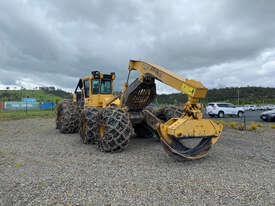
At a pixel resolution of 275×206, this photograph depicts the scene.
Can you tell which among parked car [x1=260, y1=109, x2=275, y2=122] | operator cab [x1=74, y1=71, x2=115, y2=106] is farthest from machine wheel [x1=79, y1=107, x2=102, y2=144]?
parked car [x1=260, y1=109, x2=275, y2=122]

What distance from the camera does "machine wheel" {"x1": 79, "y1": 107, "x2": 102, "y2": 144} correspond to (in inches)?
250

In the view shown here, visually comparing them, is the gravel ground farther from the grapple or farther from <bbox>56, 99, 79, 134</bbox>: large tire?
<bbox>56, 99, 79, 134</bbox>: large tire

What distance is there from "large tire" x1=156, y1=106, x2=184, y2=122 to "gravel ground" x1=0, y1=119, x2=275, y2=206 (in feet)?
4.51

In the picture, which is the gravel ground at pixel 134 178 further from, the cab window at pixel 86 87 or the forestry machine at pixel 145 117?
the cab window at pixel 86 87

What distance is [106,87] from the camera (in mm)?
8375

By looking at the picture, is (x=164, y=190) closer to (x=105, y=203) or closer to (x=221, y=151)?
(x=105, y=203)

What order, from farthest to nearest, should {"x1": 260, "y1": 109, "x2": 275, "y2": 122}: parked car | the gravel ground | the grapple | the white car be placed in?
1. the white car
2. {"x1": 260, "y1": 109, "x2": 275, "y2": 122}: parked car
3. the grapple
4. the gravel ground

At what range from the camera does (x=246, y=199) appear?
2854mm

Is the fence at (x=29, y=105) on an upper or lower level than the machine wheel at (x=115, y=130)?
upper

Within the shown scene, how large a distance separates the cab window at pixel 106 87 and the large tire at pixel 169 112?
2.52 metres

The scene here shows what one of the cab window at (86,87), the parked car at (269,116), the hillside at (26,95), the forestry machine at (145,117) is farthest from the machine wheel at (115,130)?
the hillside at (26,95)

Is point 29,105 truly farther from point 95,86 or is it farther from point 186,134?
point 186,134

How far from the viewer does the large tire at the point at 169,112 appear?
654cm

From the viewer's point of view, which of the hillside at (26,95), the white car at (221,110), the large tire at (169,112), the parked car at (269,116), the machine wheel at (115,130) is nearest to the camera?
the machine wheel at (115,130)
